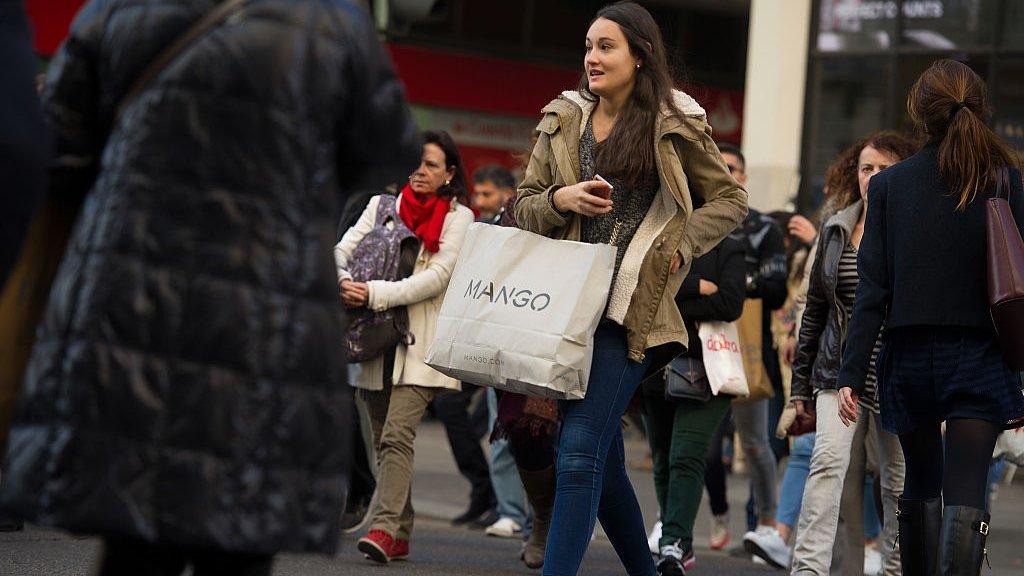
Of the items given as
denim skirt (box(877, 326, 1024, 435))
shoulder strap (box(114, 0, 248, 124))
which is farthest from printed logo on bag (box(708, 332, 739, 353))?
shoulder strap (box(114, 0, 248, 124))

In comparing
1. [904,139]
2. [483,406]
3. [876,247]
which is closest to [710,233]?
[876,247]

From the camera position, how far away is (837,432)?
650cm

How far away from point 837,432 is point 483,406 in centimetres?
462

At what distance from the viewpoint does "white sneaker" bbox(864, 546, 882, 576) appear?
8328mm

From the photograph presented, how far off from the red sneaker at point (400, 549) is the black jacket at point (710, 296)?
62.9 inches

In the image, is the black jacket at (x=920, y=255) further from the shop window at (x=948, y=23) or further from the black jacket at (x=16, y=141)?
the shop window at (x=948, y=23)

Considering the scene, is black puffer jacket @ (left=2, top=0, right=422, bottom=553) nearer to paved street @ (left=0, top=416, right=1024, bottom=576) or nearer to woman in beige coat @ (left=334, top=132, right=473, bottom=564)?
paved street @ (left=0, top=416, right=1024, bottom=576)

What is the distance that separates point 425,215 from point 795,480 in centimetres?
224

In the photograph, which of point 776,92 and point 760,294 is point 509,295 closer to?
point 760,294

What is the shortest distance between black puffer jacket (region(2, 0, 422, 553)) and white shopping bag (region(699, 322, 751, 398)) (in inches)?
184

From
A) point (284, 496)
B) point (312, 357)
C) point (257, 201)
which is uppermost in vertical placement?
point (257, 201)

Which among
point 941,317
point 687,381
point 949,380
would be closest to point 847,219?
point 687,381

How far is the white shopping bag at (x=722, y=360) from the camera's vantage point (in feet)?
25.1

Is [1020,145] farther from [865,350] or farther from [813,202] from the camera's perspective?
[865,350]
